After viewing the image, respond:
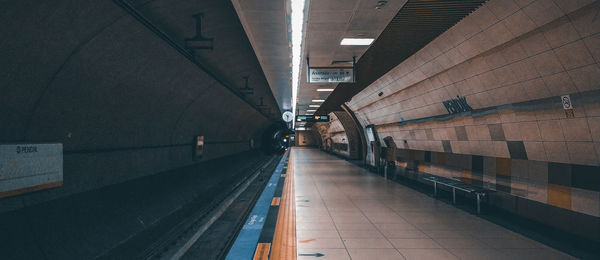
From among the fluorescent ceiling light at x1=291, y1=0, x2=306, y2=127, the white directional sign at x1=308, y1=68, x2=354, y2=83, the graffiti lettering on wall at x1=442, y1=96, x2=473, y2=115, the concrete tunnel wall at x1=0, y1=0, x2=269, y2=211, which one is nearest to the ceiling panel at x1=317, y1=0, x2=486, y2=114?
the white directional sign at x1=308, y1=68, x2=354, y2=83

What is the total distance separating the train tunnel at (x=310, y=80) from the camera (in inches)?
152

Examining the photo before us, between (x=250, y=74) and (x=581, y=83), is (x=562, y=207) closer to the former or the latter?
(x=581, y=83)

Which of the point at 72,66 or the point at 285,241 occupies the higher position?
the point at 72,66

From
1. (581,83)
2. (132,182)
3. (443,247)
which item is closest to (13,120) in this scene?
(132,182)

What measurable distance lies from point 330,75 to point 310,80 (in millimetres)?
560

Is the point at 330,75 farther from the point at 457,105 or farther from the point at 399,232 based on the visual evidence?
the point at 399,232

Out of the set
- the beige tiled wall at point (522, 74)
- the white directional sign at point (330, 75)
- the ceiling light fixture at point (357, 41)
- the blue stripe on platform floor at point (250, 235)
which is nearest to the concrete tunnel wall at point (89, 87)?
the white directional sign at point (330, 75)

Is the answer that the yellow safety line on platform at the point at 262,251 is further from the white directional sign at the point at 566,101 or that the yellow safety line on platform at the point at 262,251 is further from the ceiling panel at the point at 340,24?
the white directional sign at the point at 566,101

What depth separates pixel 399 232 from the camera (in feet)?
18.1

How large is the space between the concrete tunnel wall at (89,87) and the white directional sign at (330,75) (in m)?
2.11

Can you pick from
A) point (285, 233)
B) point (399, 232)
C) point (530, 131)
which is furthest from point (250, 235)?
point (530, 131)

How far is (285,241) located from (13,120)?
390 cm

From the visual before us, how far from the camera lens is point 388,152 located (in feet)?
46.4

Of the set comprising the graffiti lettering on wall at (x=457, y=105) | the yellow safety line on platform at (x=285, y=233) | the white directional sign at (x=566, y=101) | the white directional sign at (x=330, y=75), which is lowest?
the yellow safety line on platform at (x=285, y=233)
